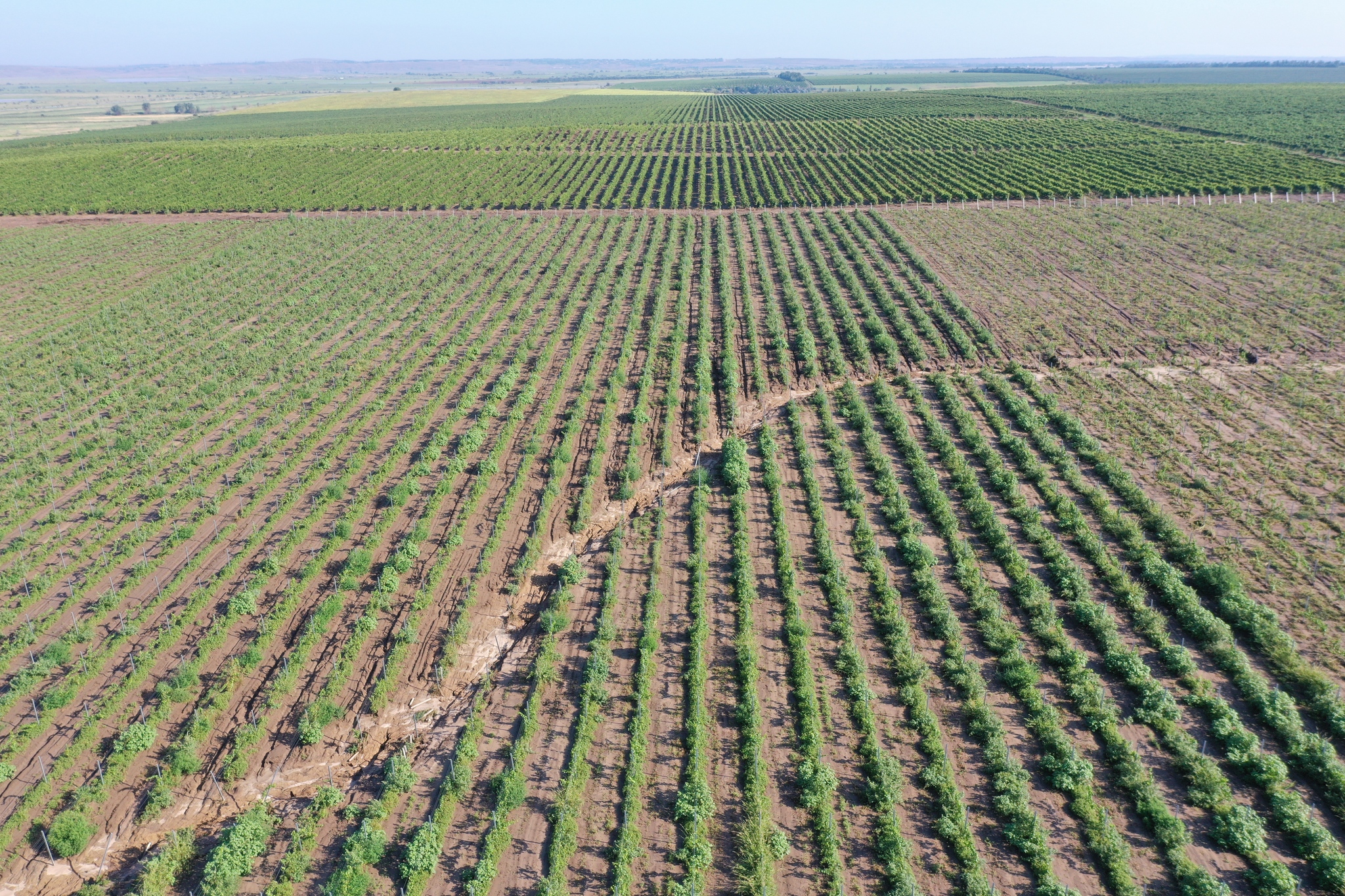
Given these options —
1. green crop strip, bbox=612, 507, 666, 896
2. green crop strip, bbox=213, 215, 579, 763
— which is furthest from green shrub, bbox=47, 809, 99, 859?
green crop strip, bbox=612, 507, 666, 896

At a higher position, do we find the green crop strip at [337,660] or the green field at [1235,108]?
the green field at [1235,108]

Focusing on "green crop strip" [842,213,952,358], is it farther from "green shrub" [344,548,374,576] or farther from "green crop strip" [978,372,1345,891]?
"green shrub" [344,548,374,576]

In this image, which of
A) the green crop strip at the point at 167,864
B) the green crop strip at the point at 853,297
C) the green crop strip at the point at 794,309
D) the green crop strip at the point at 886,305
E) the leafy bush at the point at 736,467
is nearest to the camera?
the green crop strip at the point at 167,864

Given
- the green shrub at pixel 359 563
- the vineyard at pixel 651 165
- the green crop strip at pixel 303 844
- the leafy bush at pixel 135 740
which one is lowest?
the green crop strip at pixel 303 844

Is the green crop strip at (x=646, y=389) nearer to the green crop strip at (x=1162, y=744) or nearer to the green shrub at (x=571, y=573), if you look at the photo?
the green shrub at (x=571, y=573)

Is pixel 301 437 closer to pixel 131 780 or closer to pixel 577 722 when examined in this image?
pixel 131 780

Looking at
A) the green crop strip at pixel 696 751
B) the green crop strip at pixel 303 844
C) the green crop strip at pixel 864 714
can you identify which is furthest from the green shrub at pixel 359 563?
the green crop strip at pixel 864 714
